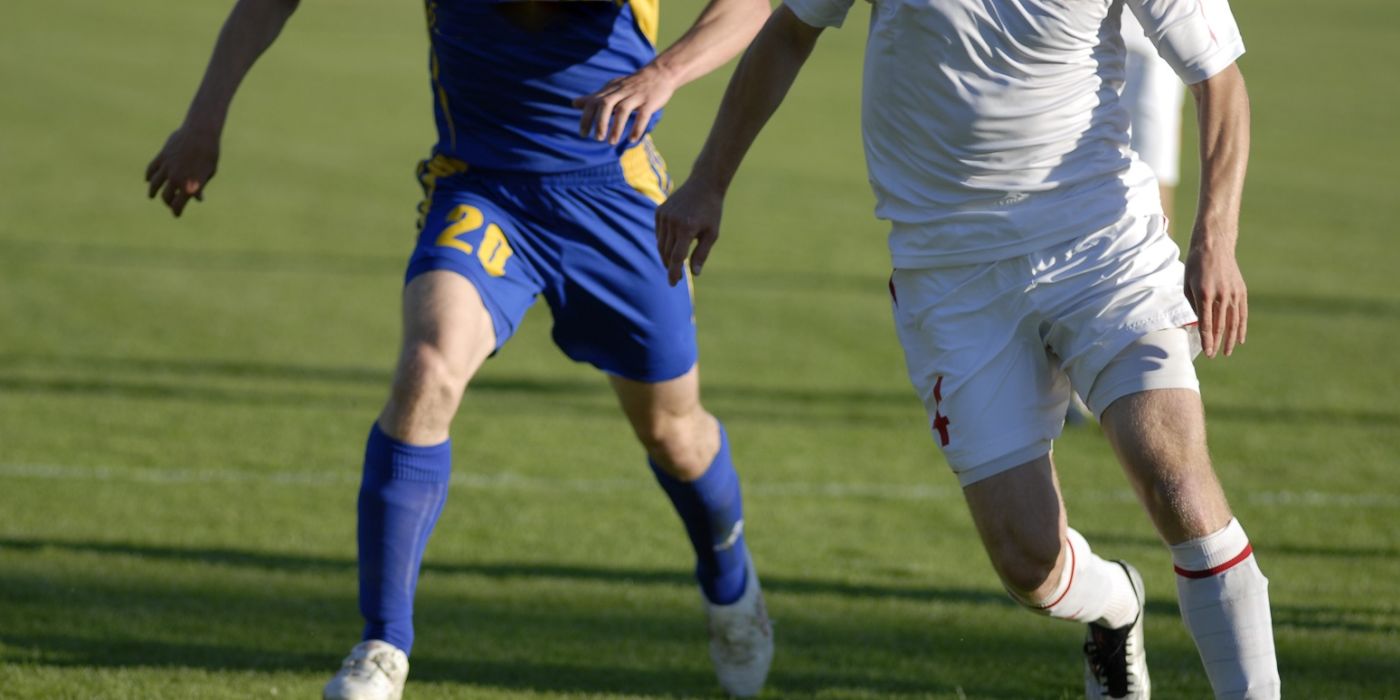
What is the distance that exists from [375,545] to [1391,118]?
20743 millimetres

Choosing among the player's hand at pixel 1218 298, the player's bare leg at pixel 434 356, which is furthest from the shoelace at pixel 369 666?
the player's hand at pixel 1218 298

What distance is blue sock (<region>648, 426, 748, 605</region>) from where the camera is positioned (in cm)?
450

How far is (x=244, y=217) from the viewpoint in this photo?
13.3 meters

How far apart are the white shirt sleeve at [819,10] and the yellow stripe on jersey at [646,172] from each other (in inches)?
33.9

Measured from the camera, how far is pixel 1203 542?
3270mm

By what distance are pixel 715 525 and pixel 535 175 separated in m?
1.07

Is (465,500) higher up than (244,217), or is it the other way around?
(465,500)

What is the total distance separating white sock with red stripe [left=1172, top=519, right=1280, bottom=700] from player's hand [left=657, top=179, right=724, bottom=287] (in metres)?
1.23

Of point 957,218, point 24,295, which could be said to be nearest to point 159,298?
point 24,295

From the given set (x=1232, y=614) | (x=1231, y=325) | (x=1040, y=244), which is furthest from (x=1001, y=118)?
(x=1232, y=614)

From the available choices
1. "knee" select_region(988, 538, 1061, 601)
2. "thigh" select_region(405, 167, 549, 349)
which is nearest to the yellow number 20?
"thigh" select_region(405, 167, 549, 349)

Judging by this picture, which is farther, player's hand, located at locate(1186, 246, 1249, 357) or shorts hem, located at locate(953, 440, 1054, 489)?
shorts hem, located at locate(953, 440, 1054, 489)

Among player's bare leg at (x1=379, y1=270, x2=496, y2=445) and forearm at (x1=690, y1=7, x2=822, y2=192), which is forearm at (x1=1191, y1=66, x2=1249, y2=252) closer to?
forearm at (x1=690, y1=7, x2=822, y2=192)

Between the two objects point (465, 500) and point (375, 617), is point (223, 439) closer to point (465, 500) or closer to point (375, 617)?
point (465, 500)
